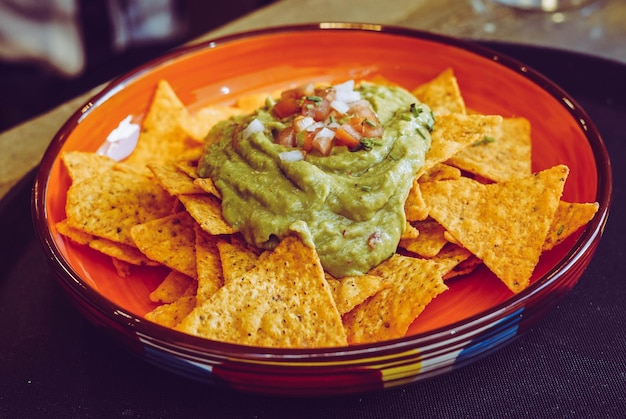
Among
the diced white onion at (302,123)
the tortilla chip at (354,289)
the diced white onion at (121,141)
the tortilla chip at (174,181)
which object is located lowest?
the tortilla chip at (354,289)

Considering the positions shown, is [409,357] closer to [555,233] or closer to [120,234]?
[555,233]

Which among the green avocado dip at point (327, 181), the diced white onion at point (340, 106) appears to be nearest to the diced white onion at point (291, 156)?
the green avocado dip at point (327, 181)

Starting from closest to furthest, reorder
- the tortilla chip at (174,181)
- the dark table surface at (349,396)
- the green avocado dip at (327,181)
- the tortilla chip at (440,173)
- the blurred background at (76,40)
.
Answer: the dark table surface at (349,396)
the green avocado dip at (327,181)
the tortilla chip at (174,181)
the tortilla chip at (440,173)
the blurred background at (76,40)

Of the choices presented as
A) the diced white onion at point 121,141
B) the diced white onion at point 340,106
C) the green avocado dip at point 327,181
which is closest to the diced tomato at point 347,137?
the green avocado dip at point 327,181

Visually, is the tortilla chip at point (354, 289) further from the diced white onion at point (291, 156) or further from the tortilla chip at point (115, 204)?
the tortilla chip at point (115, 204)

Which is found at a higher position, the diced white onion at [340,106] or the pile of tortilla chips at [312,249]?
the diced white onion at [340,106]

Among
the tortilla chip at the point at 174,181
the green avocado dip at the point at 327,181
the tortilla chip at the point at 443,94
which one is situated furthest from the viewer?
the tortilla chip at the point at 443,94

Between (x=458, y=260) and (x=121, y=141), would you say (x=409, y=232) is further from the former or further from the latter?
(x=121, y=141)

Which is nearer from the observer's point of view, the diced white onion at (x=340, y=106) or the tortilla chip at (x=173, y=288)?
the tortilla chip at (x=173, y=288)
